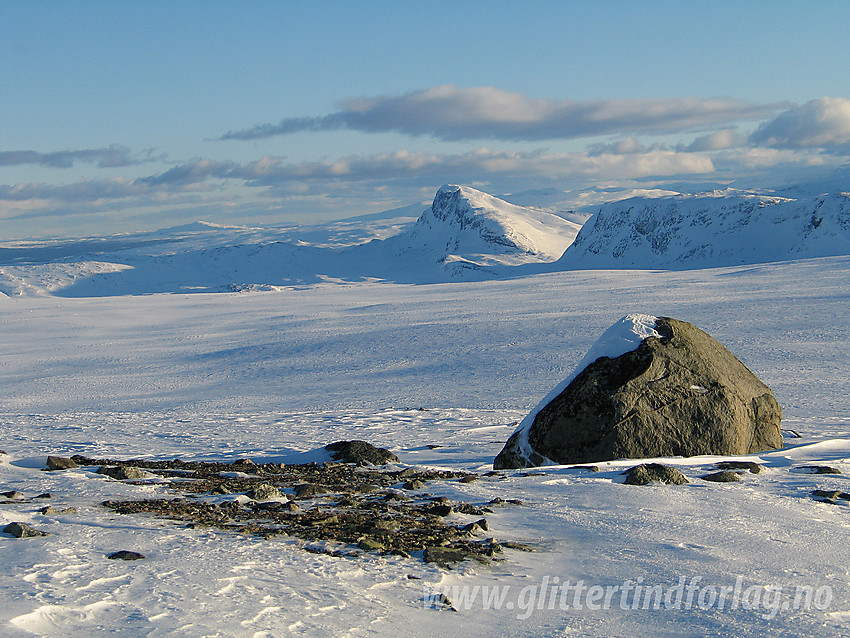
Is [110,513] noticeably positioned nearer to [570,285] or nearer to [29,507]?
[29,507]

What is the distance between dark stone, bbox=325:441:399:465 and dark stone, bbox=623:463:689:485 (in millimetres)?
3400

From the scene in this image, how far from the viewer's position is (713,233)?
563 feet

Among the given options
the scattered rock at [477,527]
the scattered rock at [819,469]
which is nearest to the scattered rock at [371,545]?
the scattered rock at [477,527]

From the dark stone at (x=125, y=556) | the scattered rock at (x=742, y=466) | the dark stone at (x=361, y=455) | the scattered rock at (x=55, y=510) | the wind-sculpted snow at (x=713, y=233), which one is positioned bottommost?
the dark stone at (x=361, y=455)

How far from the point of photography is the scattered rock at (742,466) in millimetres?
8578

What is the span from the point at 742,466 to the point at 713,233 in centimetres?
17540

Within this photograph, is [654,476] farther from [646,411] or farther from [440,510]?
[440,510]

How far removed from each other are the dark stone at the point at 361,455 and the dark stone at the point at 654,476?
340 cm

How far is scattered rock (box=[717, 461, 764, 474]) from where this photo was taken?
858 cm

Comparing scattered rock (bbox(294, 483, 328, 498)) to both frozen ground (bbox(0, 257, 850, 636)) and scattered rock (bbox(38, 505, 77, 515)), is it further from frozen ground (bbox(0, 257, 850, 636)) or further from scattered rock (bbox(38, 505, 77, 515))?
scattered rock (bbox(38, 505, 77, 515))

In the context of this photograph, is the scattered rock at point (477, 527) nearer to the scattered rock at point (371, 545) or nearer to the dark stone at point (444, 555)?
the dark stone at point (444, 555)

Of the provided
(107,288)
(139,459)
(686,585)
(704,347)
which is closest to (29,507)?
(139,459)

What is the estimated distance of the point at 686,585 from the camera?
500 centimetres

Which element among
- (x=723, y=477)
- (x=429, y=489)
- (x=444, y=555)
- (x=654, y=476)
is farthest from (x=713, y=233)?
(x=444, y=555)
